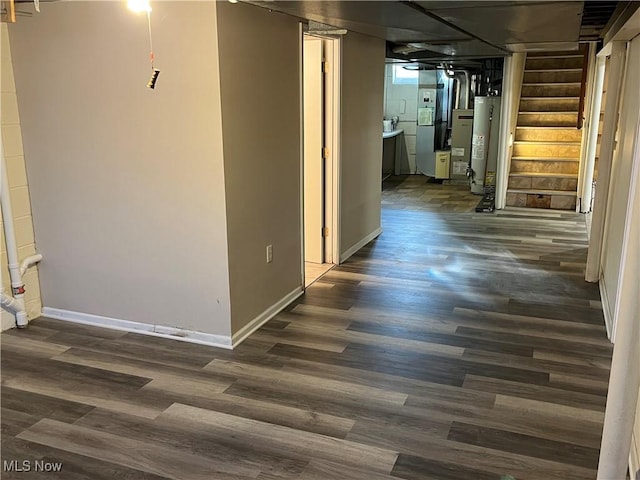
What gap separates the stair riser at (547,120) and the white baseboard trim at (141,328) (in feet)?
20.9

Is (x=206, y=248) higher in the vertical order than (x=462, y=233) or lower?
higher

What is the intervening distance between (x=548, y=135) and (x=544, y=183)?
2.58ft

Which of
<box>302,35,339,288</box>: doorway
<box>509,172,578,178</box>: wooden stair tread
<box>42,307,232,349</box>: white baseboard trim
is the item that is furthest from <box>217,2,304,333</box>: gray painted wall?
<box>509,172,578,178</box>: wooden stair tread

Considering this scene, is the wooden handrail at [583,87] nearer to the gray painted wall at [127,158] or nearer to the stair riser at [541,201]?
the stair riser at [541,201]

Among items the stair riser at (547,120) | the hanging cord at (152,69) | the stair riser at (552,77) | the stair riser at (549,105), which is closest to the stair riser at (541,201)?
the stair riser at (547,120)

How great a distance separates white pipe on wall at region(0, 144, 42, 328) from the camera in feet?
11.4

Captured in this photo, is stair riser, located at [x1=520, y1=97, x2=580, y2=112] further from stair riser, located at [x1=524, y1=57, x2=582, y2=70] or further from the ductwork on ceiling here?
the ductwork on ceiling

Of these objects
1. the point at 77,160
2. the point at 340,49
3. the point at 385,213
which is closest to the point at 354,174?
the point at 340,49

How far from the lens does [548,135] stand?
799cm

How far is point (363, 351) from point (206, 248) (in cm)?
113

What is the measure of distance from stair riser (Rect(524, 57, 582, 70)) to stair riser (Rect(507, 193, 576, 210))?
2117mm

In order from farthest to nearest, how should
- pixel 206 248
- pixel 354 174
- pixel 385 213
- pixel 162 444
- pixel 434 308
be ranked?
pixel 385 213 → pixel 354 174 → pixel 434 308 → pixel 206 248 → pixel 162 444

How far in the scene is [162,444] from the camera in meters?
2.48

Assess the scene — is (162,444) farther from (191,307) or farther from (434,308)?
(434,308)
